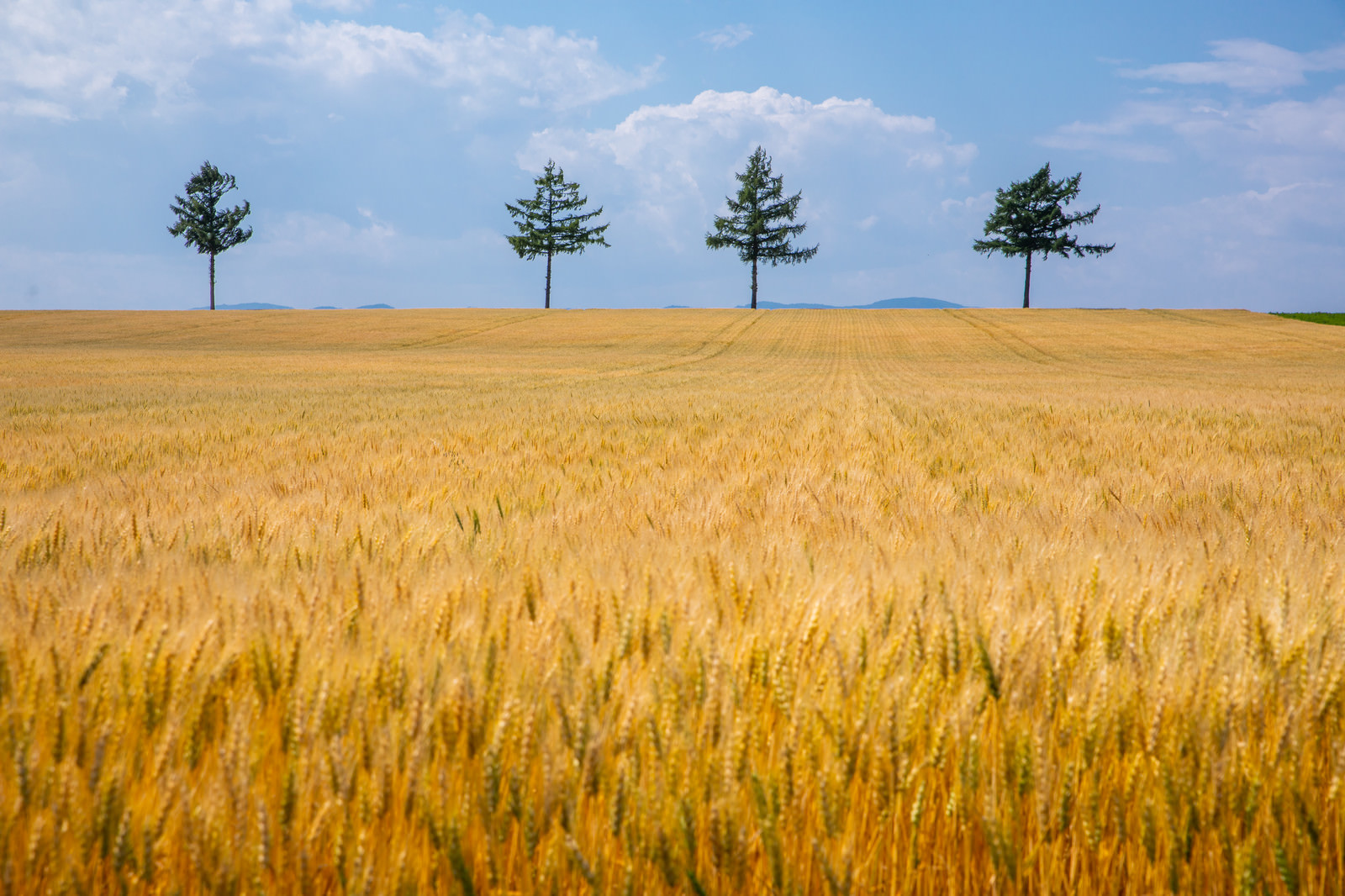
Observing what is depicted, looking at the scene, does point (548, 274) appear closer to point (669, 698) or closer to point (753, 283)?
point (753, 283)

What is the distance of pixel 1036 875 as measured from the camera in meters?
0.99

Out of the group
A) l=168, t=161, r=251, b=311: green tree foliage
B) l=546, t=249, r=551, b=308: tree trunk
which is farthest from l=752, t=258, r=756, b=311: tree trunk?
l=168, t=161, r=251, b=311: green tree foliage

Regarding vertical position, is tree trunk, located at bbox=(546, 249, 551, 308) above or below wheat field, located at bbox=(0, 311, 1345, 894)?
above

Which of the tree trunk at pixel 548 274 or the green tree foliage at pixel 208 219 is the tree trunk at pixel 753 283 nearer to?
the tree trunk at pixel 548 274

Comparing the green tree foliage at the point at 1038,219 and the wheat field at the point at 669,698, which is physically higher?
the green tree foliage at the point at 1038,219

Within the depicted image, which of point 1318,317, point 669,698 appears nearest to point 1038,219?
point 1318,317

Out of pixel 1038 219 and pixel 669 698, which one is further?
pixel 1038 219

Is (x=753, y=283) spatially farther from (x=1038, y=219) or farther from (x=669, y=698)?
(x=669, y=698)

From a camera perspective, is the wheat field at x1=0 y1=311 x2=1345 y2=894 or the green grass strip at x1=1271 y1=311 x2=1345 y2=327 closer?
the wheat field at x1=0 y1=311 x2=1345 y2=894

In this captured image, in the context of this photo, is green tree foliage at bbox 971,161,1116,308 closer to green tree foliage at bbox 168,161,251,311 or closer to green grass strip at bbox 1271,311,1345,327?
green grass strip at bbox 1271,311,1345,327

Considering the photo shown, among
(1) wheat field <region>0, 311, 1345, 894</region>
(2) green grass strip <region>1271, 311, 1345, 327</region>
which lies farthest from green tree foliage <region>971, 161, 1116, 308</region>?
(1) wheat field <region>0, 311, 1345, 894</region>

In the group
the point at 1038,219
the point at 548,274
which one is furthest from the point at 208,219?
the point at 1038,219

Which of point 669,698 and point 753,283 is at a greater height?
point 753,283

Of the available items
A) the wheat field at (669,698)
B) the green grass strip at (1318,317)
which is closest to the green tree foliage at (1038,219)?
the green grass strip at (1318,317)
